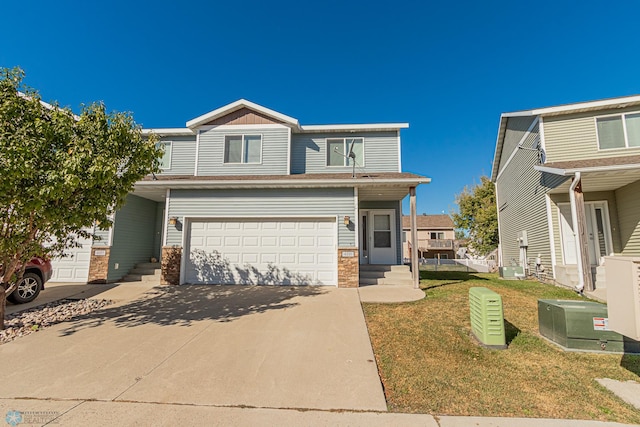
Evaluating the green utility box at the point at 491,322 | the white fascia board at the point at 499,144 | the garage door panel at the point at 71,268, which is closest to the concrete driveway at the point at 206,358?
the green utility box at the point at 491,322

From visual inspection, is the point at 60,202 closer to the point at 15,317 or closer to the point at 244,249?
the point at 15,317

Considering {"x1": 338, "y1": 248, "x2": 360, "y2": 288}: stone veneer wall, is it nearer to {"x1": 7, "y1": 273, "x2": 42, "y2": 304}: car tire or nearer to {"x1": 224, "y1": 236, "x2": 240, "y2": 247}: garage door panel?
{"x1": 224, "y1": 236, "x2": 240, "y2": 247}: garage door panel

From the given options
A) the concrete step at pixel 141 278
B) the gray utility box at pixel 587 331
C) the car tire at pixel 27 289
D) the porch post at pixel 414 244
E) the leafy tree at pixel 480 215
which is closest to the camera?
the gray utility box at pixel 587 331

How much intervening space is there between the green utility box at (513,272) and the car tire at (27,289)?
15.4 m

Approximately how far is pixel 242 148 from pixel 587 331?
11.0 meters

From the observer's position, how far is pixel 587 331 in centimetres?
403

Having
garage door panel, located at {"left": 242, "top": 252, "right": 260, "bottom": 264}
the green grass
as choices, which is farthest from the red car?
the green grass

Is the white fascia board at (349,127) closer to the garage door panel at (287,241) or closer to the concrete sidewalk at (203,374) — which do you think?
the garage door panel at (287,241)

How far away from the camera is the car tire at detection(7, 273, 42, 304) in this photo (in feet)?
22.2

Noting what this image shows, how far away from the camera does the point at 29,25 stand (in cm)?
1048

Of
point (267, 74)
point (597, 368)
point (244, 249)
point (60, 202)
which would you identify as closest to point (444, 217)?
point (267, 74)

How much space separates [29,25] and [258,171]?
9.97 m

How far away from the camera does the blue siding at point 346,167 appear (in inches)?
456

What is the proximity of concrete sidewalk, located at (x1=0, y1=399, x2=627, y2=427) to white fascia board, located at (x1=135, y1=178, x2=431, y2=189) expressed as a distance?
685cm
